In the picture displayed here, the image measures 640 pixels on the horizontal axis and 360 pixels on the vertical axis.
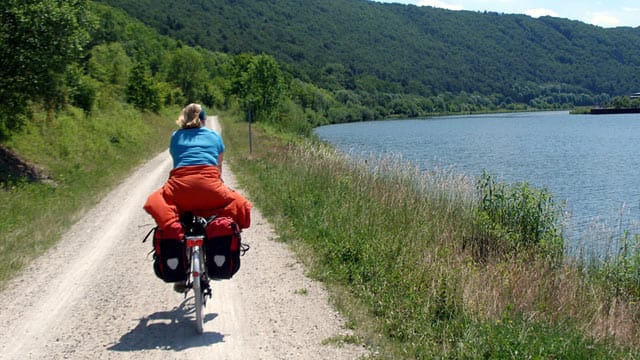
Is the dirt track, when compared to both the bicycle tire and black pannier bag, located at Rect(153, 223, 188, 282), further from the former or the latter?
black pannier bag, located at Rect(153, 223, 188, 282)

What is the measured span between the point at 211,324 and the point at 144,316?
0.82 m

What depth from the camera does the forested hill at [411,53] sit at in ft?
515

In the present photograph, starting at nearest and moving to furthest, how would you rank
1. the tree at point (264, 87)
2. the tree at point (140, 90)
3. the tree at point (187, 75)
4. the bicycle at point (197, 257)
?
1. the bicycle at point (197, 257)
2. the tree at point (140, 90)
3. the tree at point (264, 87)
4. the tree at point (187, 75)

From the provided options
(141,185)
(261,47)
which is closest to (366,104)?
(261,47)

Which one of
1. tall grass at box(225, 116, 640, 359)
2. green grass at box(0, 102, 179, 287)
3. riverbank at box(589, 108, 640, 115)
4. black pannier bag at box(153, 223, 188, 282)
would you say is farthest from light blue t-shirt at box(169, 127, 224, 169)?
riverbank at box(589, 108, 640, 115)

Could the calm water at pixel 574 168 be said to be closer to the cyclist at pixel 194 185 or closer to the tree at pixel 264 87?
the cyclist at pixel 194 185

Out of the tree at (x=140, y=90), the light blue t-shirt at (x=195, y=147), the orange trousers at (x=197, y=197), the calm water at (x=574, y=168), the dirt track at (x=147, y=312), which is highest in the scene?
the tree at (x=140, y=90)

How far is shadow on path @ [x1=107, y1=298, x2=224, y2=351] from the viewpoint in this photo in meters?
5.48

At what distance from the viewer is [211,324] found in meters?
6.00

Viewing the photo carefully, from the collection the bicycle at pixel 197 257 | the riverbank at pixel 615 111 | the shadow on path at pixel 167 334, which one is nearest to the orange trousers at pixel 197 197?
the bicycle at pixel 197 257

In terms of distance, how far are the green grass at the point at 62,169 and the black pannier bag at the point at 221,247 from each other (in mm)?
3630

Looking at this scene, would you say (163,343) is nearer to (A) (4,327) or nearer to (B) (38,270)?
(A) (4,327)

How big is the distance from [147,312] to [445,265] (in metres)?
3.98

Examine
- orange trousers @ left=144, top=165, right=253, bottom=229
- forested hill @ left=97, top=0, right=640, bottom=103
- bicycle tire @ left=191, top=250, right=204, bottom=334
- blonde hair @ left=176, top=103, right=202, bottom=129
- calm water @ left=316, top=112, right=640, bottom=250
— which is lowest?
calm water @ left=316, top=112, right=640, bottom=250
